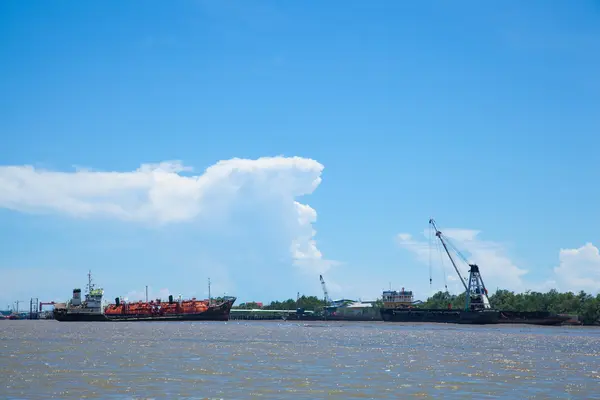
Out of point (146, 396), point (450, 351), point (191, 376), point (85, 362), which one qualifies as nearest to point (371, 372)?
point (191, 376)

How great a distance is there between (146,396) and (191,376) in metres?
10.0

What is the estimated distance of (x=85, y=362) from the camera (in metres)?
56.9

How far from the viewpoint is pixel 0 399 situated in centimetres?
3525

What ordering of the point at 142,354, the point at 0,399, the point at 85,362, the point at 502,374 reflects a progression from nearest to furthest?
the point at 0,399, the point at 502,374, the point at 85,362, the point at 142,354

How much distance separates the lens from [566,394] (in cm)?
4003

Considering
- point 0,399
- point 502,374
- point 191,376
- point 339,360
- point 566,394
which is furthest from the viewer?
point 339,360

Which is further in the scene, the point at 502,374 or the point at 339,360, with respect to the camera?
the point at 339,360

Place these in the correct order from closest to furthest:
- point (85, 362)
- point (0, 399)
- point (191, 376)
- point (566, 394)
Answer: point (0, 399)
point (566, 394)
point (191, 376)
point (85, 362)

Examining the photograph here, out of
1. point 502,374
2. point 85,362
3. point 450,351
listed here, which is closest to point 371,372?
point 502,374

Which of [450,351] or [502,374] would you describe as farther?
[450,351]

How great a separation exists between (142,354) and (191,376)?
21.4m

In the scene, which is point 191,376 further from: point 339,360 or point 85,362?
point 339,360

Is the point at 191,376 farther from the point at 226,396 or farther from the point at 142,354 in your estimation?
→ the point at 142,354

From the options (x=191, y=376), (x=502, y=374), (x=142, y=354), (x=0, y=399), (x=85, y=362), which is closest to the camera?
(x=0, y=399)
